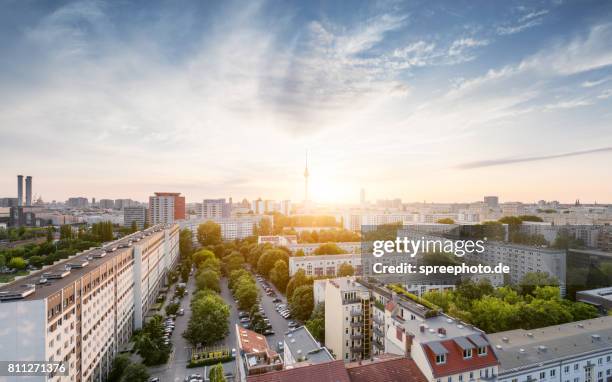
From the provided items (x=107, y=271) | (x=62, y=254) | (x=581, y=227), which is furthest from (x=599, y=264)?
(x=62, y=254)

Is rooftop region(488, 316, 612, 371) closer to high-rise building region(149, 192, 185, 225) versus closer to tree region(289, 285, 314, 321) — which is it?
tree region(289, 285, 314, 321)

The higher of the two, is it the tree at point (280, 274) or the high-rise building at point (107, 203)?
the high-rise building at point (107, 203)

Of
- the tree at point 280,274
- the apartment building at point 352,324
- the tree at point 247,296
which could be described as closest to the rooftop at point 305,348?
the apartment building at point 352,324

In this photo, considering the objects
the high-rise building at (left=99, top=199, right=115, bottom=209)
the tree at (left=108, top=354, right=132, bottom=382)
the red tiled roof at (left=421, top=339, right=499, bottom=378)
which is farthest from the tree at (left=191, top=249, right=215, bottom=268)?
the high-rise building at (left=99, top=199, right=115, bottom=209)

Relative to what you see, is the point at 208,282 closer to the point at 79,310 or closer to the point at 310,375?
the point at 79,310

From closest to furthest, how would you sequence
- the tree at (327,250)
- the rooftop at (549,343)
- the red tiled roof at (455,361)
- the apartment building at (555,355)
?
1. the red tiled roof at (455,361)
2. the apartment building at (555,355)
3. the rooftop at (549,343)
4. the tree at (327,250)

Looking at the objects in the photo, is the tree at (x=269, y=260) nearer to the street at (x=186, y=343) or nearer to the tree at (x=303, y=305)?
the street at (x=186, y=343)
